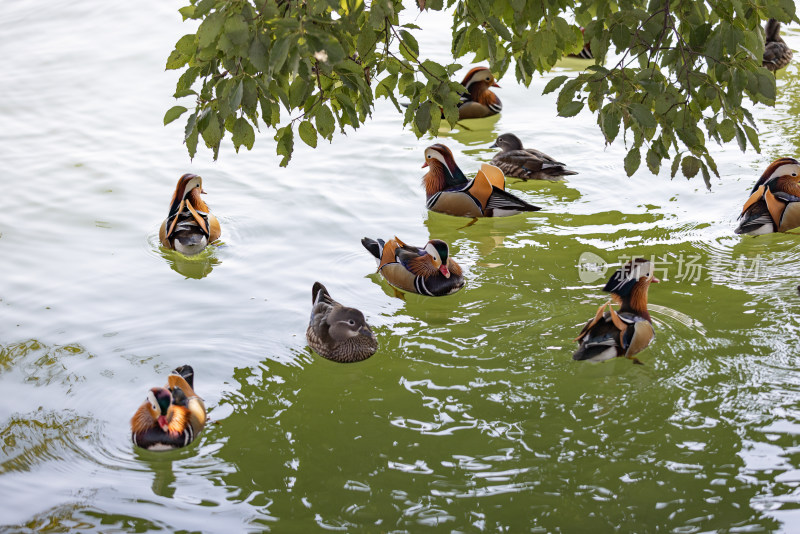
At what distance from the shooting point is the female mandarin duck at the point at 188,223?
8.70m

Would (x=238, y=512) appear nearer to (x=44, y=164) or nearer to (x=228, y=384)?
(x=228, y=384)

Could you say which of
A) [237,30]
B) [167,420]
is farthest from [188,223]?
[237,30]

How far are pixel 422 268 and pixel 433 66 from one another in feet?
8.79

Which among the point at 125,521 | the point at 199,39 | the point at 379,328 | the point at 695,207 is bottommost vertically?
the point at 125,521

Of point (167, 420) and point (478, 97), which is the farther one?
point (478, 97)

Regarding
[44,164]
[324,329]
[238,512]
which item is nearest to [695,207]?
[324,329]

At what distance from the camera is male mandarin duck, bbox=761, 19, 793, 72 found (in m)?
13.1

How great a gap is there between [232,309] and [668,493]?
3862mm

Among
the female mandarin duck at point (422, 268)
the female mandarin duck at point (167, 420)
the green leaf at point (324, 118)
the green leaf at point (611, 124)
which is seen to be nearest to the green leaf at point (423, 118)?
the green leaf at point (324, 118)

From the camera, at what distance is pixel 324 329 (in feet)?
22.6

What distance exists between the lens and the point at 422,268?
787 cm

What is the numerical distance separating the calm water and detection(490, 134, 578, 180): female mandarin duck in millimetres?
187

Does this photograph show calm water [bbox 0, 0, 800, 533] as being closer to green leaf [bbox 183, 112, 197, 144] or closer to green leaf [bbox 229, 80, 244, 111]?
green leaf [bbox 183, 112, 197, 144]

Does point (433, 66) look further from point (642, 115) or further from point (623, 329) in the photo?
point (623, 329)
